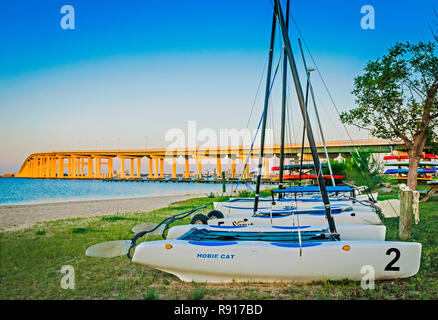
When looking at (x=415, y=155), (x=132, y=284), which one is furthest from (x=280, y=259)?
(x=415, y=155)

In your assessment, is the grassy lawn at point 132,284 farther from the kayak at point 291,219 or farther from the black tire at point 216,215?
the black tire at point 216,215

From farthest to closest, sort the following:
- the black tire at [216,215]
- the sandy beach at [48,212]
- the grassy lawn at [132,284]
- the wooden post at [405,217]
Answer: the sandy beach at [48,212] < the black tire at [216,215] < the wooden post at [405,217] < the grassy lawn at [132,284]

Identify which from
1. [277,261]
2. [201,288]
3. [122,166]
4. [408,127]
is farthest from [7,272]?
[122,166]

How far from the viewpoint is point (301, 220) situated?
29.9ft

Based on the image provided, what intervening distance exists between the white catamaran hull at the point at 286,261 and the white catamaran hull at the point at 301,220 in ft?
10.7

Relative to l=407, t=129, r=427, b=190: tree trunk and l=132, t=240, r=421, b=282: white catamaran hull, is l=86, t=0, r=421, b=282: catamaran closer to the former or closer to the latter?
l=132, t=240, r=421, b=282: white catamaran hull

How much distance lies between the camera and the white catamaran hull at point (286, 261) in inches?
202

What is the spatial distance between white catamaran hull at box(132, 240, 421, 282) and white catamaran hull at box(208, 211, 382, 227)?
3.25 m

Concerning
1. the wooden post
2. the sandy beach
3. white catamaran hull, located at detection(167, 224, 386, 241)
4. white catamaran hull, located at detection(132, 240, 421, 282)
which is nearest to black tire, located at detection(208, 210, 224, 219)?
white catamaran hull, located at detection(167, 224, 386, 241)

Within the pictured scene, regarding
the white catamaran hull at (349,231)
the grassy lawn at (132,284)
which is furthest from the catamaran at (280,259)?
the white catamaran hull at (349,231)

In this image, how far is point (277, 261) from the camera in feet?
17.1

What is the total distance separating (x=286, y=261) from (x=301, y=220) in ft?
13.5

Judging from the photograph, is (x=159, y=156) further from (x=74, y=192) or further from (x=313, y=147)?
(x=313, y=147)
